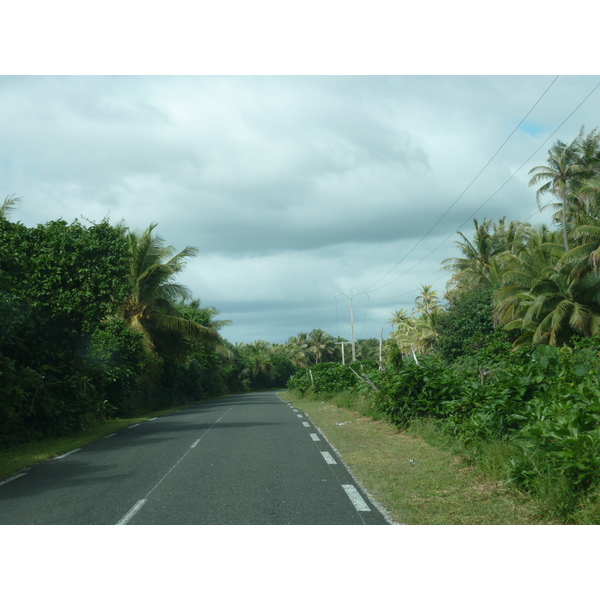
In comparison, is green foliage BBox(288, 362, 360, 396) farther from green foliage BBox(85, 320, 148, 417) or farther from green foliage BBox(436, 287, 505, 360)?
green foliage BBox(436, 287, 505, 360)

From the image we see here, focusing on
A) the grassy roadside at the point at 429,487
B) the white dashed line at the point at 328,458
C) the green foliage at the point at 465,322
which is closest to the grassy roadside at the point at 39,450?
the white dashed line at the point at 328,458

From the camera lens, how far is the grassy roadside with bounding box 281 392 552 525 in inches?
238

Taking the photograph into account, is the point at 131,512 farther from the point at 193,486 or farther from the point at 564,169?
the point at 564,169

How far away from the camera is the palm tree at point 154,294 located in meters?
29.6

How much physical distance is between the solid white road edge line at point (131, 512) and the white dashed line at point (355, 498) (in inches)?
96.5

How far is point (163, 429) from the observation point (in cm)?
1683

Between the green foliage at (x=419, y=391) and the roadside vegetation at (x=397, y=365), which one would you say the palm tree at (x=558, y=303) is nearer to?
the roadside vegetation at (x=397, y=365)

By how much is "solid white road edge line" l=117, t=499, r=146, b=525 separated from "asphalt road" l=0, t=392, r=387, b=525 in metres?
0.01

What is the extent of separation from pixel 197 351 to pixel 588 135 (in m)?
33.6

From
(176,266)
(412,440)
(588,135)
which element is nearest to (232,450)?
(412,440)

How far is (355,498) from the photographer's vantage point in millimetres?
7066

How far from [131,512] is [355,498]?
2.57m

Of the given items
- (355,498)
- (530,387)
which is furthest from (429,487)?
(530,387)

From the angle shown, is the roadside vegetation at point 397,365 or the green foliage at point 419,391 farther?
the green foliage at point 419,391
